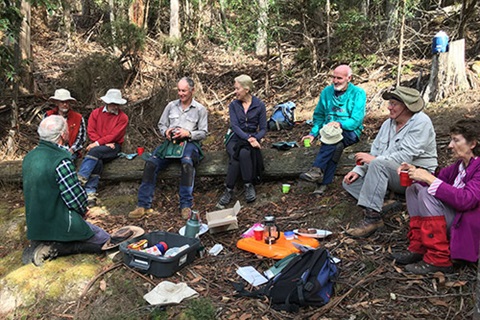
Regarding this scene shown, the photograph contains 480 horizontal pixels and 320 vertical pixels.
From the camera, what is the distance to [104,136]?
6.17 m

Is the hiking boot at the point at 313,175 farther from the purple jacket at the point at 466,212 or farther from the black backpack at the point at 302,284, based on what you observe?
the purple jacket at the point at 466,212

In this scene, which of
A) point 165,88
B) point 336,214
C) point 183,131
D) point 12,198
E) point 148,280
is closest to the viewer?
point 148,280

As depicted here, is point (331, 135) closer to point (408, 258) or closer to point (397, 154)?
point (397, 154)

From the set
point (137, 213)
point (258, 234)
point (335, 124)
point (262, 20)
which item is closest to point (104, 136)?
point (137, 213)

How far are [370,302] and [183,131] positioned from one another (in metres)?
3.35

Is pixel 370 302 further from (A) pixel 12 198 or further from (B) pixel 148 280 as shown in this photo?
(A) pixel 12 198

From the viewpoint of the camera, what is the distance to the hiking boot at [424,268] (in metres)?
3.37

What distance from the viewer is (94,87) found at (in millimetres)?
9734

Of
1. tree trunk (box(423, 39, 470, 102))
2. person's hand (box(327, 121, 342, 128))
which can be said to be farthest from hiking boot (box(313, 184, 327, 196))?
tree trunk (box(423, 39, 470, 102))

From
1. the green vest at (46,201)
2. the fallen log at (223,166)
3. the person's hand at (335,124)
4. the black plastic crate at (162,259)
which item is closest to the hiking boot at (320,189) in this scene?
the fallen log at (223,166)

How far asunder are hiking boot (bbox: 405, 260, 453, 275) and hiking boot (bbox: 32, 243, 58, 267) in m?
3.64

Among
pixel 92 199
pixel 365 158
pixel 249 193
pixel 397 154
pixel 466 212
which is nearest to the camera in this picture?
pixel 466 212

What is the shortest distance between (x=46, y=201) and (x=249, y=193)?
8.32 feet

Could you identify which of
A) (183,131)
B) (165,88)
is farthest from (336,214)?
(165,88)
